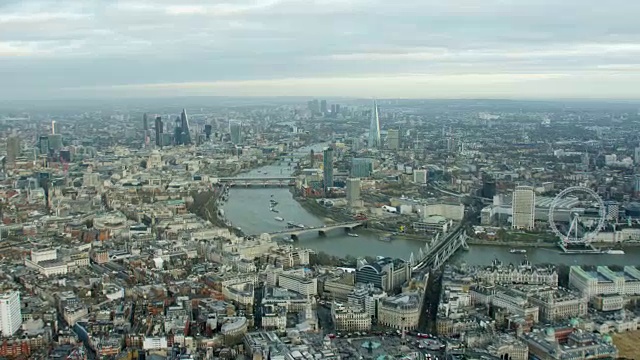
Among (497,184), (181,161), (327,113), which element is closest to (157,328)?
(497,184)

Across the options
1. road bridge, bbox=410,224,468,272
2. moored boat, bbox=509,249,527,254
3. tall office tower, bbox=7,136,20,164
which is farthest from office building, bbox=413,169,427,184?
A: tall office tower, bbox=7,136,20,164

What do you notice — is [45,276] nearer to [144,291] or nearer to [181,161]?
[144,291]

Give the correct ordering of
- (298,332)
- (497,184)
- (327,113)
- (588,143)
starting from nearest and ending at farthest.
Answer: (298,332), (497,184), (588,143), (327,113)

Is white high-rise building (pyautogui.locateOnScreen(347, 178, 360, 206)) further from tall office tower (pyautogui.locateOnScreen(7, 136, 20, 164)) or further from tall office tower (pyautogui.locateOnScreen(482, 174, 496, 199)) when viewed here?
tall office tower (pyautogui.locateOnScreen(7, 136, 20, 164))

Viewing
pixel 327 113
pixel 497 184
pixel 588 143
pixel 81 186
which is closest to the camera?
pixel 497 184

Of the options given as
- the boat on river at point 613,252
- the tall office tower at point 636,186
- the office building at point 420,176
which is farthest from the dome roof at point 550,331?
the office building at point 420,176

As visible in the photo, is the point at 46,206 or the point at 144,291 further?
the point at 46,206

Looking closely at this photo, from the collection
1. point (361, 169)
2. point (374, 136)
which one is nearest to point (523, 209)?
point (361, 169)
